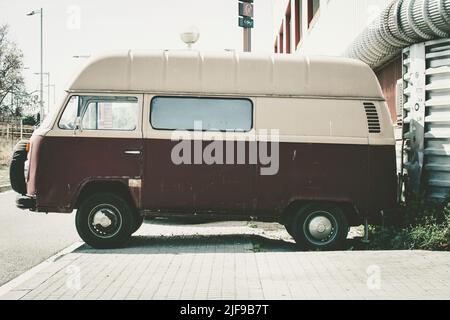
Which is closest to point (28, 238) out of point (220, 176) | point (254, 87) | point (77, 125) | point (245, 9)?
point (77, 125)

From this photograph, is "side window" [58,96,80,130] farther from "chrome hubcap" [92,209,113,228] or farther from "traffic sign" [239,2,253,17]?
"traffic sign" [239,2,253,17]

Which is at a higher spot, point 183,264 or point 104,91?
point 104,91

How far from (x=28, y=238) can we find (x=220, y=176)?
148 inches

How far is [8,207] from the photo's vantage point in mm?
16250

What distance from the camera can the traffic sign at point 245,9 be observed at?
50.8 feet

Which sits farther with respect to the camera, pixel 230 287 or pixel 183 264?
pixel 183 264

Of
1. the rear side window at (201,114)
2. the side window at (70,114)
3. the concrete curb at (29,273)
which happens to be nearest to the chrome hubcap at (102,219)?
the concrete curb at (29,273)

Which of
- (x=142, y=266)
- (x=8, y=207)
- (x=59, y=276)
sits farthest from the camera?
(x=8, y=207)

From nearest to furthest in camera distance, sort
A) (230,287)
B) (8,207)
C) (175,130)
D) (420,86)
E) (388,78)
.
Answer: (230,287) < (175,130) < (420,86) < (388,78) < (8,207)

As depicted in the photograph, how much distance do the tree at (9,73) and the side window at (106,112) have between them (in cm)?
4092

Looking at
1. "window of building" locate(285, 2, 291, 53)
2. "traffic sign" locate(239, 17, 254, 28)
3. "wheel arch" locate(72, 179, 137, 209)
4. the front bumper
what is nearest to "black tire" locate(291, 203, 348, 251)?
"wheel arch" locate(72, 179, 137, 209)
